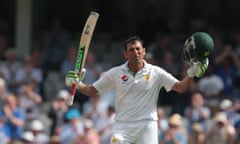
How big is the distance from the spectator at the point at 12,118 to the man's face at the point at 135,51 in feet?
18.8

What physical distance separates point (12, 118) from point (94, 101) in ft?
4.73

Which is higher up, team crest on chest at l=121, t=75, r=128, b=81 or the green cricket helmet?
the green cricket helmet

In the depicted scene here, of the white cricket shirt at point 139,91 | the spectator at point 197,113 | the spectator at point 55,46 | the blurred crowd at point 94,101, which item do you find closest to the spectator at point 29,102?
the blurred crowd at point 94,101

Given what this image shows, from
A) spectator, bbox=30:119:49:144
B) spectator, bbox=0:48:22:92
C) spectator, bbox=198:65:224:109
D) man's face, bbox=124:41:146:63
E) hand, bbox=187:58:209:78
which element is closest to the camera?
hand, bbox=187:58:209:78

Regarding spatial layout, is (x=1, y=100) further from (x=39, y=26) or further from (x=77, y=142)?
(x=39, y=26)

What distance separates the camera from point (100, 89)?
10938 millimetres

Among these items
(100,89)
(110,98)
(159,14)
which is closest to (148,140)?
(100,89)

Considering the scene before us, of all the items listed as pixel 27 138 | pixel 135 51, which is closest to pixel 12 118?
pixel 27 138

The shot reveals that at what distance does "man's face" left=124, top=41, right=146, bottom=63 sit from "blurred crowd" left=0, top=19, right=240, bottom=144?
3.87 m

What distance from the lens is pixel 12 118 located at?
52.6ft

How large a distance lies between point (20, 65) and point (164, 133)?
12.8 ft

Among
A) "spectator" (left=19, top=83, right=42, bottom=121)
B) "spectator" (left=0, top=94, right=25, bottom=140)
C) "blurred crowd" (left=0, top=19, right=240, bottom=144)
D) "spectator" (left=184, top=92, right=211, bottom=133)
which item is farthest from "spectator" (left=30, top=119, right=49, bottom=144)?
"spectator" (left=184, top=92, right=211, bottom=133)

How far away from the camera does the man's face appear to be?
10609 mm

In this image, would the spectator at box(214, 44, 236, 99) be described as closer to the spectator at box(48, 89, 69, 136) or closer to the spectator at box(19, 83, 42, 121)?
the spectator at box(48, 89, 69, 136)
